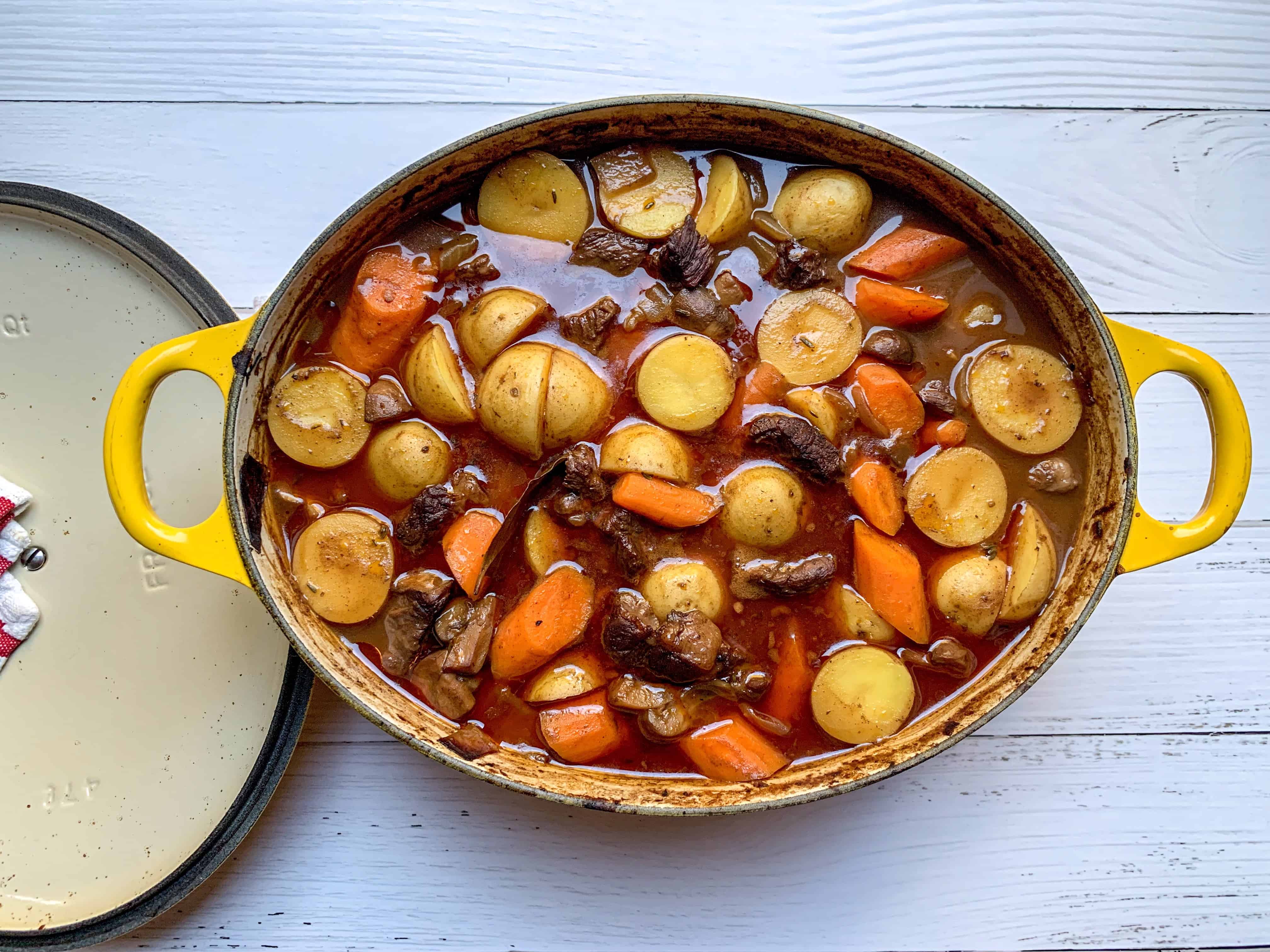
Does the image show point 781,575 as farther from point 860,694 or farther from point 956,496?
point 956,496

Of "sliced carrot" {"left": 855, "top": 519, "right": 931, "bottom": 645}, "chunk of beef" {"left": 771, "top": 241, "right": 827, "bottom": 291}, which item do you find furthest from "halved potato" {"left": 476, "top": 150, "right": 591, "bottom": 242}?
"sliced carrot" {"left": 855, "top": 519, "right": 931, "bottom": 645}

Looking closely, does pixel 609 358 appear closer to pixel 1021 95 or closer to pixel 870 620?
pixel 870 620

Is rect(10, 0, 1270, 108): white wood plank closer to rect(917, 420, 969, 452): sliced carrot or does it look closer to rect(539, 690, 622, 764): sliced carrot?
rect(917, 420, 969, 452): sliced carrot

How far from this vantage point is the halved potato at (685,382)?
1.75 m

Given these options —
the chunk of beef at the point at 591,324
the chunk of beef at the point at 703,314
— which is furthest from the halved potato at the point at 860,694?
the chunk of beef at the point at 591,324

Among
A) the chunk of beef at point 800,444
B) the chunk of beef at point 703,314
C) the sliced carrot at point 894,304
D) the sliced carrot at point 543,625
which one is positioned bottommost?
the sliced carrot at point 543,625

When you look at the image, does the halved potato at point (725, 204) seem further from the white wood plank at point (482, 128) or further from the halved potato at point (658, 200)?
the white wood plank at point (482, 128)

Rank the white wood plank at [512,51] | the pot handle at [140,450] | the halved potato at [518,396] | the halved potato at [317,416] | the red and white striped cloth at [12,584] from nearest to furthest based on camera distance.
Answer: the pot handle at [140,450] → the halved potato at [518,396] → the halved potato at [317,416] → the red and white striped cloth at [12,584] → the white wood plank at [512,51]

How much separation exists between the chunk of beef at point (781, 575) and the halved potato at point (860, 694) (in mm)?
161

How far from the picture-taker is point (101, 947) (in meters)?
2.00

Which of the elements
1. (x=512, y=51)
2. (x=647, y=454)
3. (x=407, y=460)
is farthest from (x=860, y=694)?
(x=512, y=51)

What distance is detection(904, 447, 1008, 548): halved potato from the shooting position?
69.8 inches

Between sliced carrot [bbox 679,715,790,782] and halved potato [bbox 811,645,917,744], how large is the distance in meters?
0.13

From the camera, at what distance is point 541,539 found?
1.77m
